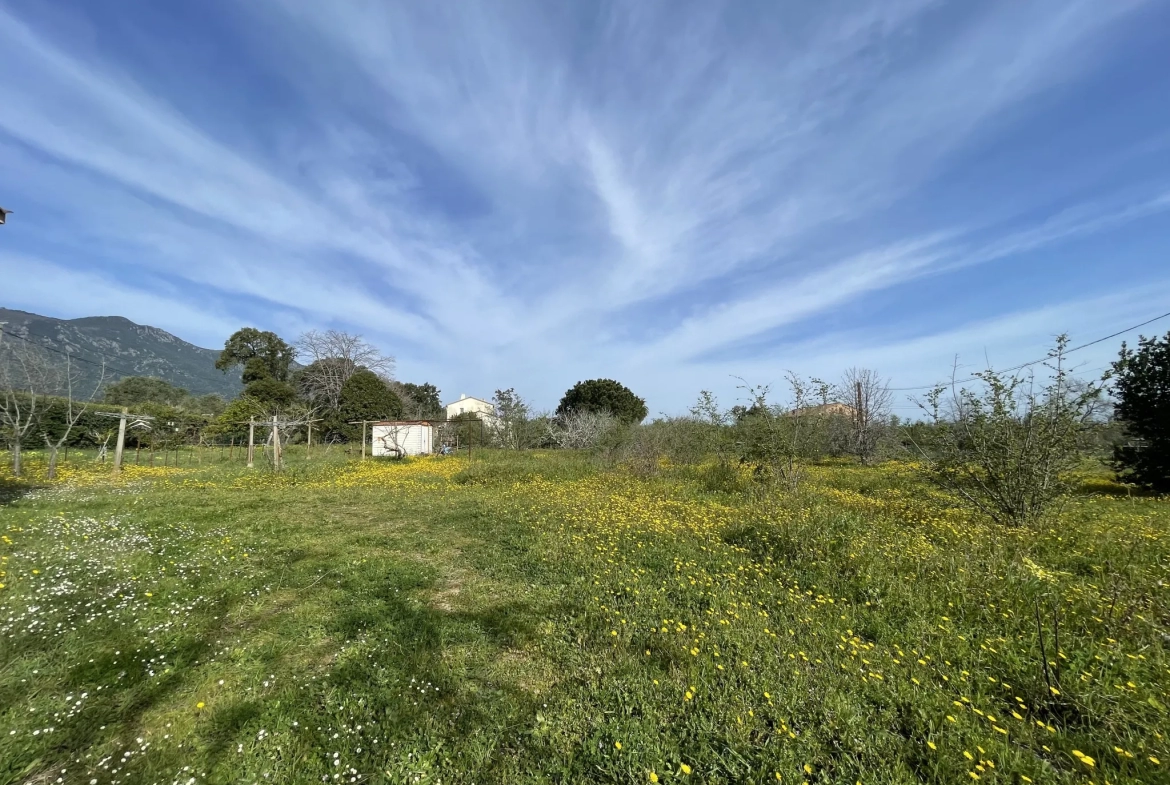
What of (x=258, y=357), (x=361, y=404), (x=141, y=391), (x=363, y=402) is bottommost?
(x=361, y=404)

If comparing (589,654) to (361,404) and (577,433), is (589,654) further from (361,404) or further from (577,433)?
(361,404)

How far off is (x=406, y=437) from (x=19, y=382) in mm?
13311

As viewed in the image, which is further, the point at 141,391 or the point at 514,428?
Result: the point at 141,391

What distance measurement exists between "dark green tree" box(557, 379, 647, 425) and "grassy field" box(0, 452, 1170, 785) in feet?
87.6

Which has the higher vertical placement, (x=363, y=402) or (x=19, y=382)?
(x=363, y=402)

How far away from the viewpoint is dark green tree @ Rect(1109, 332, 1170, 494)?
423 inches

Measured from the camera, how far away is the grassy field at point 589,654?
2170mm

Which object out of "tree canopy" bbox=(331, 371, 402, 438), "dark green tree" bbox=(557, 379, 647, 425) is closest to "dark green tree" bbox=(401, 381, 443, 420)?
"tree canopy" bbox=(331, 371, 402, 438)

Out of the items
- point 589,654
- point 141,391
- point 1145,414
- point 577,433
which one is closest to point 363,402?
point 577,433

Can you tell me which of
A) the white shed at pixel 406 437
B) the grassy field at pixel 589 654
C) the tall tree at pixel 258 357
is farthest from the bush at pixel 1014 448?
the tall tree at pixel 258 357

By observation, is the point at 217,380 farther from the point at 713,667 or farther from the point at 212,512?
the point at 713,667

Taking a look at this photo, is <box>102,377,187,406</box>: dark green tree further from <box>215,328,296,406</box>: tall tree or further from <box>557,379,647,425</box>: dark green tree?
<box>557,379,647,425</box>: dark green tree

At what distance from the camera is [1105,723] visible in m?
2.36

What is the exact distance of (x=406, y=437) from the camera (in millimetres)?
23734
